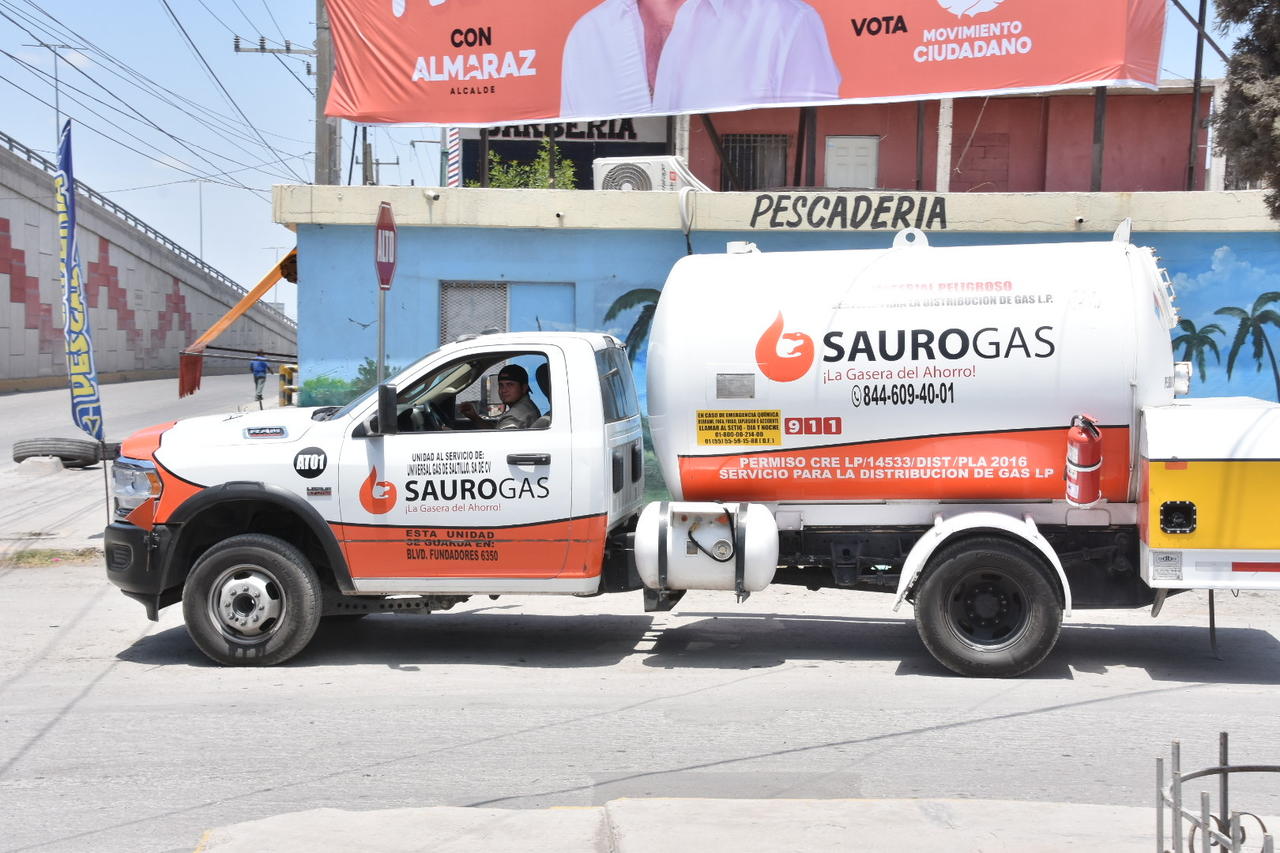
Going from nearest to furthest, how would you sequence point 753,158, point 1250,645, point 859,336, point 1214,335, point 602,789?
point 602,789 < point 859,336 < point 1250,645 < point 1214,335 < point 753,158

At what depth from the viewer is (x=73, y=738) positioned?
6754 millimetres

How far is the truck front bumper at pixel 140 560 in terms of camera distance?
8297 millimetres

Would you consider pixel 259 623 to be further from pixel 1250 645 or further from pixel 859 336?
pixel 1250 645

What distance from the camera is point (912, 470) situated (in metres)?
8.23

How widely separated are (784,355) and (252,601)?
12.4 feet

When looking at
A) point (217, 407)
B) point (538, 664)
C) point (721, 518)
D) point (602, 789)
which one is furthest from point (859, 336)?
Result: point (217, 407)

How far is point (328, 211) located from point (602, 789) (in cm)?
930

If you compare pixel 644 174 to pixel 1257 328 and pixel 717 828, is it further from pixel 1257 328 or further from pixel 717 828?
pixel 717 828

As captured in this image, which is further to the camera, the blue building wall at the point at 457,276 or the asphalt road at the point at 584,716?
the blue building wall at the point at 457,276

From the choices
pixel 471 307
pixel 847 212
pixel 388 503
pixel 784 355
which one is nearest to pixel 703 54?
pixel 847 212

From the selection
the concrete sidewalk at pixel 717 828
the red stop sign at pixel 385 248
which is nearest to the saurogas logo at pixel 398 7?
the red stop sign at pixel 385 248

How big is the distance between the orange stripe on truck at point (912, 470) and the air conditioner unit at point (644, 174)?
Result: 275 inches

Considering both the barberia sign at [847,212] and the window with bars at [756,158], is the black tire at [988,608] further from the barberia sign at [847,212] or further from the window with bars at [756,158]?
the window with bars at [756,158]

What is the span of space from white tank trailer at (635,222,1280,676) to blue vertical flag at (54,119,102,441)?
295 inches
